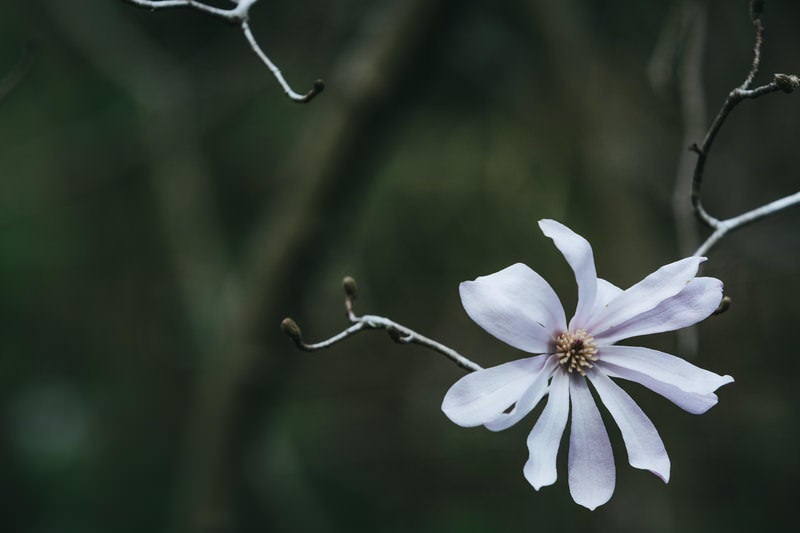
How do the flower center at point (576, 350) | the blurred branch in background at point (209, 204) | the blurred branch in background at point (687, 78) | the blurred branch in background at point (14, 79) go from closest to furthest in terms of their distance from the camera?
1. the flower center at point (576, 350)
2. the blurred branch in background at point (14, 79)
3. the blurred branch in background at point (687, 78)
4. the blurred branch in background at point (209, 204)

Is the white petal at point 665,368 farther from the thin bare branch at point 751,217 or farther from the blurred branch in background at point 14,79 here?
the blurred branch in background at point 14,79

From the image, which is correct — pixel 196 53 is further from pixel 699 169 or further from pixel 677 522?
pixel 699 169

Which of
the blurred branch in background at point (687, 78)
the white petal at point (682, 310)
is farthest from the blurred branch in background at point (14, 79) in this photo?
the blurred branch in background at point (687, 78)

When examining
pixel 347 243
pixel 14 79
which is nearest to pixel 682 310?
pixel 14 79

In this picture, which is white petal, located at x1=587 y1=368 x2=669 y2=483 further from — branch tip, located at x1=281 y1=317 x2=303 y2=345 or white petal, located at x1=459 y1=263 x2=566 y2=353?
branch tip, located at x1=281 y1=317 x2=303 y2=345

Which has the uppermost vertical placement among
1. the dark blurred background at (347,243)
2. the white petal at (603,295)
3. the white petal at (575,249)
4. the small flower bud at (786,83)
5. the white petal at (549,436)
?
the small flower bud at (786,83)

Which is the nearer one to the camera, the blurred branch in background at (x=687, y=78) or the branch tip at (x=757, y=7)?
the branch tip at (x=757, y=7)

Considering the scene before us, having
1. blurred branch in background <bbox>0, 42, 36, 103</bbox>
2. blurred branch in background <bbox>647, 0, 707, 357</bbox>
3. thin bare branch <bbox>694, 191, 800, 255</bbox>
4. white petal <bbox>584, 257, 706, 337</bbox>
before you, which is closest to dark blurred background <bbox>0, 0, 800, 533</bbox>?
blurred branch in background <bbox>647, 0, 707, 357</bbox>

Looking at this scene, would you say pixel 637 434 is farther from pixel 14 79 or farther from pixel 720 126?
pixel 14 79
